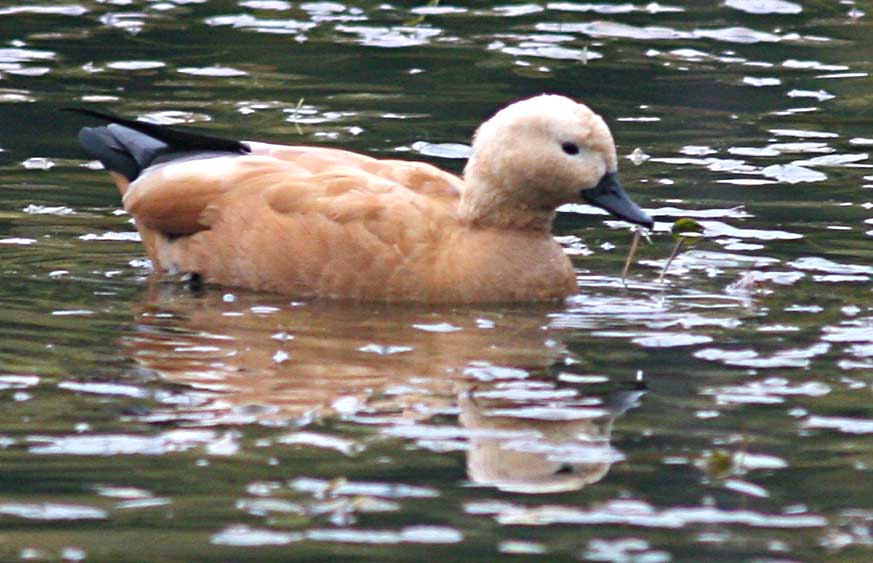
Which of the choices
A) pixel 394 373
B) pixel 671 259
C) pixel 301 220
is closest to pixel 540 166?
pixel 671 259

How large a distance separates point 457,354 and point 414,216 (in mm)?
1210

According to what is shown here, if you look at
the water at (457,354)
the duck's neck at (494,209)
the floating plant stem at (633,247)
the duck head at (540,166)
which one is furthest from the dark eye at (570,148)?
the water at (457,354)

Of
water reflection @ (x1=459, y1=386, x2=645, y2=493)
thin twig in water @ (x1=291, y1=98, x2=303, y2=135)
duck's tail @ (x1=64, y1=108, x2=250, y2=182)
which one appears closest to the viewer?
water reflection @ (x1=459, y1=386, x2=645, y2=493)

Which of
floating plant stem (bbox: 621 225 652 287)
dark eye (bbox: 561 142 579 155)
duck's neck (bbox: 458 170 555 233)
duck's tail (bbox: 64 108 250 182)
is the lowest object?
floating plant stem (bbox: 621 225 652 287)

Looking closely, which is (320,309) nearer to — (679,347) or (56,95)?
(679,347)

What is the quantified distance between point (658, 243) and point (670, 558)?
4.90m

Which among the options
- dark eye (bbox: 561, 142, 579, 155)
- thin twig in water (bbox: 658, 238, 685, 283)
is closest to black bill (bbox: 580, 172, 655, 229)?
dark eye (bbox: 561, 142, 579, 155)

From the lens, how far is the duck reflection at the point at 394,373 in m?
7.18

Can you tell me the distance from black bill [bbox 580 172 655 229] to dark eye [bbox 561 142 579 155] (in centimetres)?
20

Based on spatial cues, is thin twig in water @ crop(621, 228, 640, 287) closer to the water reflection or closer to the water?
the water

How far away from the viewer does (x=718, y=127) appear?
13.5 metres

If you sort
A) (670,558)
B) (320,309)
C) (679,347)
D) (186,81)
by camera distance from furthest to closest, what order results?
(186,81) → (320,309) → (679,347) → (670,558)

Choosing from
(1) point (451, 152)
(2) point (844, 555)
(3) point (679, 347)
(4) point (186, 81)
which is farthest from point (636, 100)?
(2) point (844, 555)

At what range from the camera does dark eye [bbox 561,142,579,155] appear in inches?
372
